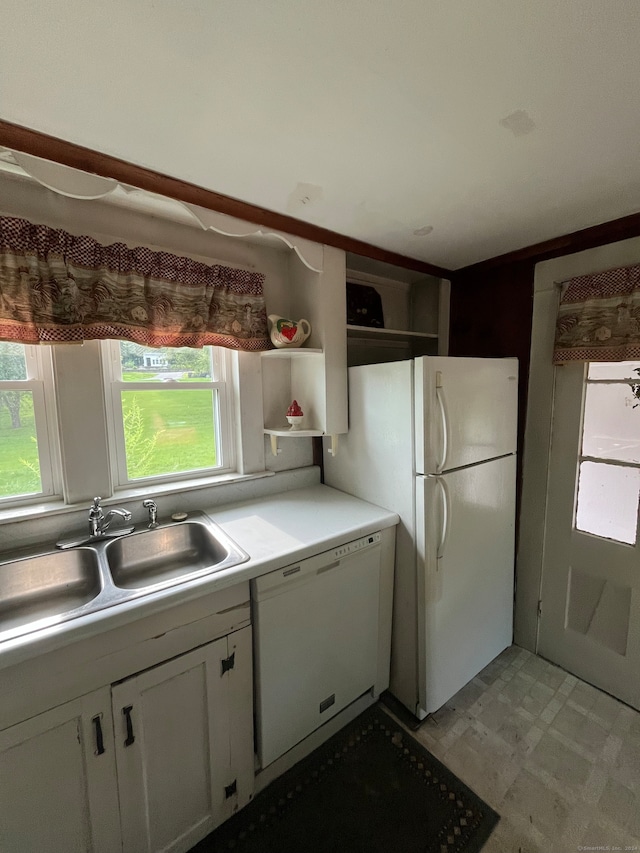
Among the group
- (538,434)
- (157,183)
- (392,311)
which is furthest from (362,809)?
(392,311)

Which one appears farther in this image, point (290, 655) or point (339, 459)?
point (339, 459)

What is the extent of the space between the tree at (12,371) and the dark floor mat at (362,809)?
5.50 ft

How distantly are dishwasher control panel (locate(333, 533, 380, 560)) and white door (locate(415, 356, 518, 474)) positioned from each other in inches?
14.2

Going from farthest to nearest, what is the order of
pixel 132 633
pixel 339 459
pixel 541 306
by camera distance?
pixel 339 459, pixel 541 306, pixel 132 633

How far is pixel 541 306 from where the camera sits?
6.09ft

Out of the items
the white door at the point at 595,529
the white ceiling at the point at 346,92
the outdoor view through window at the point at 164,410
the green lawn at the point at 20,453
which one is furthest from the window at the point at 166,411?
the white door at the point at 595,529

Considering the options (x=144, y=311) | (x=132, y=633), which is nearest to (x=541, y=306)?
(x=144, y=311)

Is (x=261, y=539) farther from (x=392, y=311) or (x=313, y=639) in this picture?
(x=392, y=311)

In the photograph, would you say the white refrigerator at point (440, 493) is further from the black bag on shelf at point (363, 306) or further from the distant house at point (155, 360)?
the distant house at point (155, 360)

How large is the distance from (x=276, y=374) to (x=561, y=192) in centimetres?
145

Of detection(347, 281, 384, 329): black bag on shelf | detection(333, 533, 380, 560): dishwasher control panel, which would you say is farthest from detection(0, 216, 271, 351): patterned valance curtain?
detection(333, 533, 380, 560): dishwasher control panel

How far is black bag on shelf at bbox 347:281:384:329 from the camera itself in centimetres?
208

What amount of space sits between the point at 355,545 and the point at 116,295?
141cm

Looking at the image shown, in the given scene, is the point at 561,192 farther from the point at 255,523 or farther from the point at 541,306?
the point at 255,523
